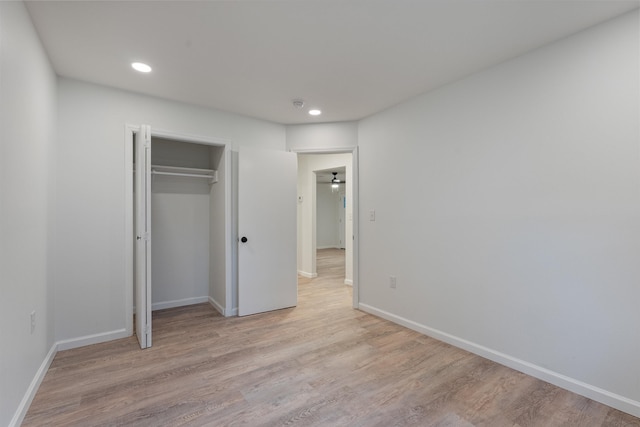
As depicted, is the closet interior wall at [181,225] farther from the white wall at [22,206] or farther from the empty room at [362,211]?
the white wall at [22,206]

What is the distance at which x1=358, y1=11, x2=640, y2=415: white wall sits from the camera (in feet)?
6.28

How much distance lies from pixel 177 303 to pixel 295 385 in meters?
2.50

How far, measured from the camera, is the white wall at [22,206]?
156cm

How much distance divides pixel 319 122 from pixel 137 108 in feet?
6.81

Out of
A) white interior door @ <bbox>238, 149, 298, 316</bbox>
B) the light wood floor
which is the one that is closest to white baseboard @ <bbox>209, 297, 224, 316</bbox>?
white interior door @ <bbox>238, 149, 298, 316</bbox>

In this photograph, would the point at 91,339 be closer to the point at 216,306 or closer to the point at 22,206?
the point at 216,306

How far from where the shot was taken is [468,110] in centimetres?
272

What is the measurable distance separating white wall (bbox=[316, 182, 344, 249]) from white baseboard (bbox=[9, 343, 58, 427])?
27.4ft

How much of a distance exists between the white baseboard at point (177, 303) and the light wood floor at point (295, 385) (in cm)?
82

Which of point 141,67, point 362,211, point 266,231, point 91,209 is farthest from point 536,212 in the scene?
point 91,209

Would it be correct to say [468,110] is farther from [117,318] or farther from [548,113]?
[117,318]

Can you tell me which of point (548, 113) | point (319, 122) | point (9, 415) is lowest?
point (9, 415)

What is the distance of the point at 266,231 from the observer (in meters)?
3.78

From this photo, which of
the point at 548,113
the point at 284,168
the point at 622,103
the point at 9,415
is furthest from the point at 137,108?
the point at 622,103
